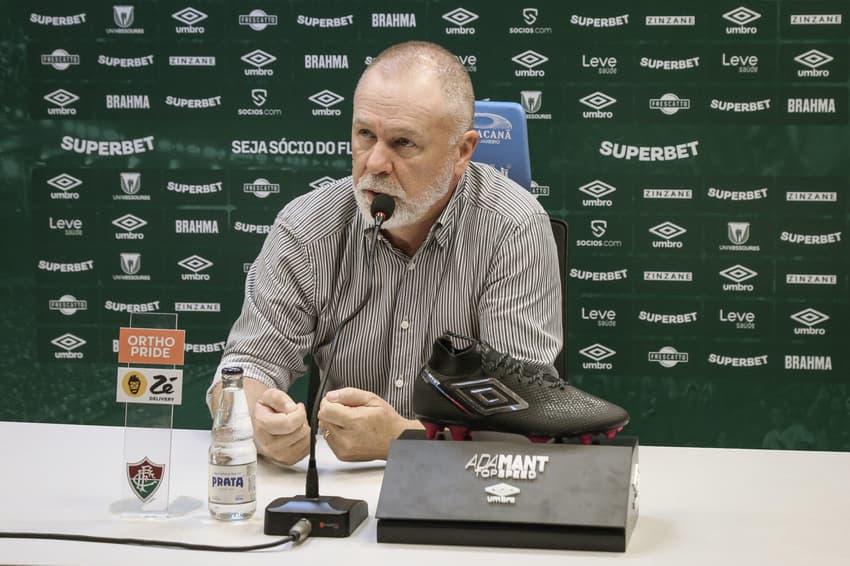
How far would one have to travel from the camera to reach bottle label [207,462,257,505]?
122 centimetres

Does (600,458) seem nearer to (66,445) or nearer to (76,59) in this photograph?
(66,445)

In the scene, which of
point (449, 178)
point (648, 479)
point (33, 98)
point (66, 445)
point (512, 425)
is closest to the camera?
point (512, 425)

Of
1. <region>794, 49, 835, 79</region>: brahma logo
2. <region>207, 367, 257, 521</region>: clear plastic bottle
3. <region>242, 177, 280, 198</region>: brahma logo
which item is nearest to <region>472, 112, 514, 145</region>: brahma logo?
<region>207, 367, 257, 521</region>: clear plastic bottle

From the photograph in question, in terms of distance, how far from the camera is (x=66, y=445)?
1620 millimetres

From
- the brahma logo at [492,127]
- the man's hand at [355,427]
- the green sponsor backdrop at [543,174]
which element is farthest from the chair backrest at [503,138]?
the green sponsor backdrop at [543,174]

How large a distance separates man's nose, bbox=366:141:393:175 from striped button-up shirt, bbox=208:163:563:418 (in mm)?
170

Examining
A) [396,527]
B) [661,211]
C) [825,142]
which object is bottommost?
[661,211]

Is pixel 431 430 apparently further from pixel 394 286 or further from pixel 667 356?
pixel 667 356

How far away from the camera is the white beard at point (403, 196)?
6.16ft

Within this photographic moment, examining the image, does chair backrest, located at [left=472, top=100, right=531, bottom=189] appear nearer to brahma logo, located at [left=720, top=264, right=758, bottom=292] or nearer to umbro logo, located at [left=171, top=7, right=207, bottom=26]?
brahma logo, located at [left=720, top=264, right=758, bottom=292]

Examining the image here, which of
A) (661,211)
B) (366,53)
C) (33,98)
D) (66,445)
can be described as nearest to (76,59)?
(33,98)

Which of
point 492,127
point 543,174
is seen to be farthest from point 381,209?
point 543,174

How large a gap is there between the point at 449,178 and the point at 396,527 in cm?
97

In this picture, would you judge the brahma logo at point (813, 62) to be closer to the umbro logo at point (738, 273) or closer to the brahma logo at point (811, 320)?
the umbro logo at point (738, 273)
